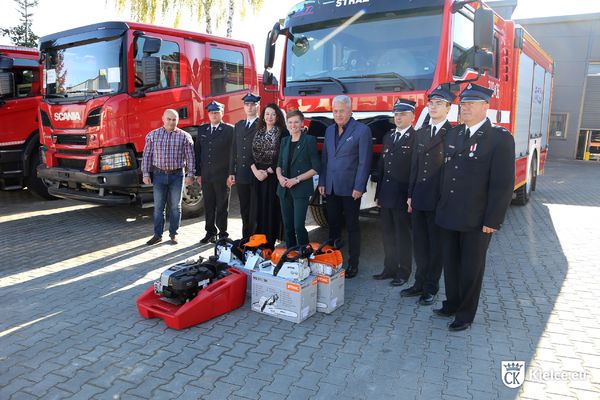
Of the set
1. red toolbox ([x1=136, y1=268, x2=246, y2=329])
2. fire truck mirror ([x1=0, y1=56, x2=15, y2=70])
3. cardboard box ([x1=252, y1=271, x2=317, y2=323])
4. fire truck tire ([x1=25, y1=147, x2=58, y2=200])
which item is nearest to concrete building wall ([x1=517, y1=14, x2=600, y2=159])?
fire truck tire ([x1=25, y1=147, x2=58, y2=200])

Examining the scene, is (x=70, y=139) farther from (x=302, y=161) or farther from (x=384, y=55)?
(x=384, y=55)

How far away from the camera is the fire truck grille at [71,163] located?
6779mm

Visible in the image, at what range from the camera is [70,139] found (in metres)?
6.86

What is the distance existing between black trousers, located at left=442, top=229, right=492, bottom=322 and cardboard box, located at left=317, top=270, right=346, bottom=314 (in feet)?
2.99

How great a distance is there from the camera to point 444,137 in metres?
4.05

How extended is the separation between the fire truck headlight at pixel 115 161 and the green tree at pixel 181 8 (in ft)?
37.6

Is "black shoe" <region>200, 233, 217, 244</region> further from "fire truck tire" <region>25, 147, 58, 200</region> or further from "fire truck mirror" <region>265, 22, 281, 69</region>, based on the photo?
"fire truck tire" <region>25, 147, 58, 200</region>

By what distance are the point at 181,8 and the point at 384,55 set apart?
556 inches

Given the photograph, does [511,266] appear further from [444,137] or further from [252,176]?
Answer: [252,176]

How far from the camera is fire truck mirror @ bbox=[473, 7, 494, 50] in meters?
4.59

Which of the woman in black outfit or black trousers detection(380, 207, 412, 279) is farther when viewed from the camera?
the woman in black outfit

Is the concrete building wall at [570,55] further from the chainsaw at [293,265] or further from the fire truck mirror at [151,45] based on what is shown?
the chainsaw at [293,265]

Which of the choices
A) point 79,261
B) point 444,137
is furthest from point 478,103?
point 79,261

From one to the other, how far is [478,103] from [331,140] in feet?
5.55
